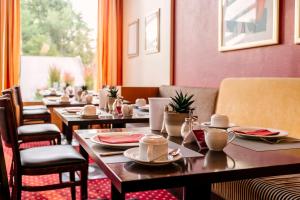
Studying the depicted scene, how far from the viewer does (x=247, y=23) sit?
3.27 m

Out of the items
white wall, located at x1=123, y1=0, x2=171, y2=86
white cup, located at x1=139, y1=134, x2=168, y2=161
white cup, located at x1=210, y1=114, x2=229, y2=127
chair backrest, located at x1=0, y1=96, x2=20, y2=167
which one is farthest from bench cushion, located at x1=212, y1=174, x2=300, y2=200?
white wall, located at x1=123, y1=0, x2=171, y2=86

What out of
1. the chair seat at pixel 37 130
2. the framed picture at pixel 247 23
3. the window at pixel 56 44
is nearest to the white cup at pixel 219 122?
the framed picture at pixel 247 23

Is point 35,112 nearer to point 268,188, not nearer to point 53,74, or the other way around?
point 53,74

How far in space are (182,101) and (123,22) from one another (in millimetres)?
5783

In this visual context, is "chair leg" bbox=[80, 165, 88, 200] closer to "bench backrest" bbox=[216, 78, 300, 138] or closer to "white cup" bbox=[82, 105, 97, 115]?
"white cup" bbox=[82, 105, 97, 115]

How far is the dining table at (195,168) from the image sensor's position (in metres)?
0.98

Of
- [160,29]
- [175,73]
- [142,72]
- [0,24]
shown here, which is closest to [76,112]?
[175,73]

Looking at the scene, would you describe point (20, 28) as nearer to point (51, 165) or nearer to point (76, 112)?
point (76, 112)

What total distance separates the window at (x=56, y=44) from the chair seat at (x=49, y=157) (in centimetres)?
449

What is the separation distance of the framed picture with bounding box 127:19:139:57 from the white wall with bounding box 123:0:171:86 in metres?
0.09

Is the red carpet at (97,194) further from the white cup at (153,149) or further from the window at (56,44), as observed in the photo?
the window at (56,44)

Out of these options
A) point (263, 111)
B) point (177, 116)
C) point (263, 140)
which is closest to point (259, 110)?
point (263, 111)

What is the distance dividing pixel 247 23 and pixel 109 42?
4.18 metres

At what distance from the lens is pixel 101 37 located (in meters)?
6.99
